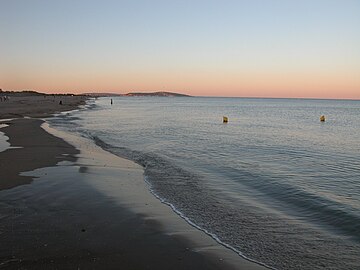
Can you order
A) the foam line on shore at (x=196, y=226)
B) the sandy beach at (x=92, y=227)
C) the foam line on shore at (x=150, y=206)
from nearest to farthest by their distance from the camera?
the sandy beach at (x=92, y=227)
the foam line on shore at (x=196, y=226)
the foam line on shore at (x=150, y=206)

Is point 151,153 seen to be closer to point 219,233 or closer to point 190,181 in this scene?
point 190,181

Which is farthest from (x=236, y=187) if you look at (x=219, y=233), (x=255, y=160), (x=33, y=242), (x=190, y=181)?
(x=33, y=242)

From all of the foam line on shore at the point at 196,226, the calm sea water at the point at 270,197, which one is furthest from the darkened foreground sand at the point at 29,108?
the foam line on shore at the point at 196,226

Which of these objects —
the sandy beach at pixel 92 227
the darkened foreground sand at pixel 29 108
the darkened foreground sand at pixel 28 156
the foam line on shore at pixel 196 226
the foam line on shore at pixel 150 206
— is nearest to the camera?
the sandy beach at pixel 92 227

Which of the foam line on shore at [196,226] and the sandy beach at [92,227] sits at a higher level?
the sandy beach at [92,227]

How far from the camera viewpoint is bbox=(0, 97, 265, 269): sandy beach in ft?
19.4

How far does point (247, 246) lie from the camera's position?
276 inches

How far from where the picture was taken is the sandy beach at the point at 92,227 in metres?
5.92

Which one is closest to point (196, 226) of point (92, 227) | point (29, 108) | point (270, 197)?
point (92, 227)

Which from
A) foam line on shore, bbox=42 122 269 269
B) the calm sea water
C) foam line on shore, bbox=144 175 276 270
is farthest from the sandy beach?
the calm sea water

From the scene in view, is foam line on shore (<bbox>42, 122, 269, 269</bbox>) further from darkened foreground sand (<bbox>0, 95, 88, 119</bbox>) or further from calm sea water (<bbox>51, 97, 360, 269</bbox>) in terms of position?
darkened foreground sand (<bbox>0, 95, 88, 119</bbox>)

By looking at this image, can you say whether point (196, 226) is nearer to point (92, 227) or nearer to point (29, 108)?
point (92, 227)

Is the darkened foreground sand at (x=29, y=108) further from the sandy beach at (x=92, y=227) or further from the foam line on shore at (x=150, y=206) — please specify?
the sandy beach at (x=92, y=227)

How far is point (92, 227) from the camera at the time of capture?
748 centimetres
